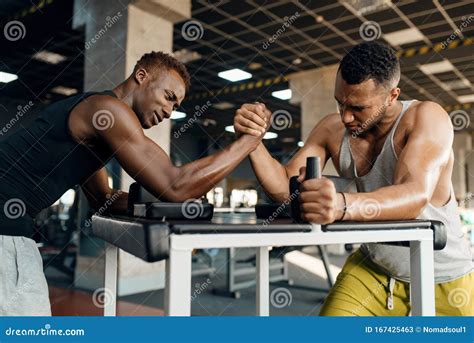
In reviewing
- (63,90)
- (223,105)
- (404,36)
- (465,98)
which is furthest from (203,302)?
(465,98)

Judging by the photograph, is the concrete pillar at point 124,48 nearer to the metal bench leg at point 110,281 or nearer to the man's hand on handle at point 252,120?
the metal bench leg at point 110,281

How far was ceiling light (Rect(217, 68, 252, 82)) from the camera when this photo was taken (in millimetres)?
8109

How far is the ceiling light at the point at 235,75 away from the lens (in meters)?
8.11

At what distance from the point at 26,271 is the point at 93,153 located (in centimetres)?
42

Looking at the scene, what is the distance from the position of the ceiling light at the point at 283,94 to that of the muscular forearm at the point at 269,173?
26.1 ft

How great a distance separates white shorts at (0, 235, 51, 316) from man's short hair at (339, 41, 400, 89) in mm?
1155

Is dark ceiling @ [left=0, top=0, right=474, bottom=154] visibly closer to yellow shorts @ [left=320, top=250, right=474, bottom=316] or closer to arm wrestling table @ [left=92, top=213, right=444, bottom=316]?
yellow shorts @ [left=320, top=250, right=474, bottom=316]

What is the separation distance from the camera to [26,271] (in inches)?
48.8

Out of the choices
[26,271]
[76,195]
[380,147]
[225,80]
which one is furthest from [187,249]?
[225,80]

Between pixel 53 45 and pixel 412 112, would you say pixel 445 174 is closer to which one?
pixel 412 112

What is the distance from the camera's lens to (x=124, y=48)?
184 inches

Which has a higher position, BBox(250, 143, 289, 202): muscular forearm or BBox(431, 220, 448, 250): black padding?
BBox(250, 143, 289, 202): muscular forearm

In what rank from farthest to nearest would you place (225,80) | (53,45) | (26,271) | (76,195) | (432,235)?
1. (225,80)
2. (53,45)
3. (76,195)
4. (26,271)
5. (432,235)

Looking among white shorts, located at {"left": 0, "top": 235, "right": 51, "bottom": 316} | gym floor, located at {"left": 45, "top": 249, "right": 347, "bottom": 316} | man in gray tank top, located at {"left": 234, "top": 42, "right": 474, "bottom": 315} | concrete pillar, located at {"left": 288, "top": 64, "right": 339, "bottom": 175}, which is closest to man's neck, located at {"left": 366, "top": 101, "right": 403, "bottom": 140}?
man in gray tank top, located at {"left": 234, "top": 42, "right": 474, "bottom": 315}
